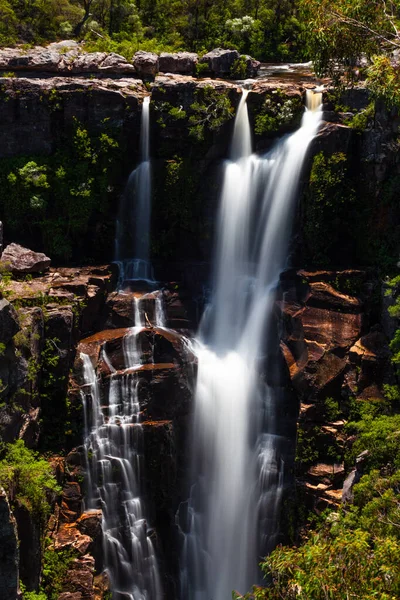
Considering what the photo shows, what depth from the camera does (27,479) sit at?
1795 centimetres

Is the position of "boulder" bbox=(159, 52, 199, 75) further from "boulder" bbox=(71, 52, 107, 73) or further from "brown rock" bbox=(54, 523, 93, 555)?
"brown rock" bbox=(54, 523, 93, 555)

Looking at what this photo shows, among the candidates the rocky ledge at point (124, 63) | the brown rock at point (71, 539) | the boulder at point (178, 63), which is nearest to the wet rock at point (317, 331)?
the brown rock at point (71, 539)

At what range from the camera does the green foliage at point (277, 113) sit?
27.2 meters

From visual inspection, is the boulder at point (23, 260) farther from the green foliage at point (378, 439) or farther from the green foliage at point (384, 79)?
the green foliage at point (384, 79)

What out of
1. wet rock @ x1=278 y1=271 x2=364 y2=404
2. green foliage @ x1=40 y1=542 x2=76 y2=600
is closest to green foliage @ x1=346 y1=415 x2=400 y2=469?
wet rock @ x1=278 y1=271 x2=364 y2=404

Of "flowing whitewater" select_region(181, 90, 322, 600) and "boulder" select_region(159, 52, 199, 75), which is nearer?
"flowing whitewater" select_region(181, 90, 322, 600)

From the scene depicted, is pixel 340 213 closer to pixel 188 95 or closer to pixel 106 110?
pixel 188 95

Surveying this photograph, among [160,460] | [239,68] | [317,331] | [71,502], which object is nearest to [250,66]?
[239,68]

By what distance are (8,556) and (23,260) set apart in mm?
13239

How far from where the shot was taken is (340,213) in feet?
87.1

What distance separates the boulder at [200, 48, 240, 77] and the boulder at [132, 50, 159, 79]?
2392 mm

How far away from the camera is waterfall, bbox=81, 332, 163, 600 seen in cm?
2203

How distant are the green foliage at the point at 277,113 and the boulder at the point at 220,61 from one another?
392 centimetres

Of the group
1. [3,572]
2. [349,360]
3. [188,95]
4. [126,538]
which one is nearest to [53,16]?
[188,95]
